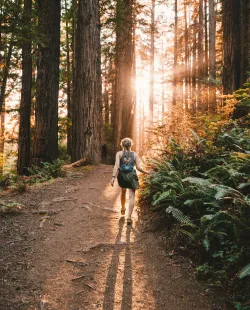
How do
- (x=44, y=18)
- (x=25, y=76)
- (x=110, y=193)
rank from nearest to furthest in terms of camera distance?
(x=110, y=193), (x=44, y=18), (x=25, y=76)

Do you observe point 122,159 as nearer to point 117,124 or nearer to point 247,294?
point 247,294

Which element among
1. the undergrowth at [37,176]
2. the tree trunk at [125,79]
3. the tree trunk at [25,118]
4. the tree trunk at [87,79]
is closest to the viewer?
the undergrowth at [37,176]

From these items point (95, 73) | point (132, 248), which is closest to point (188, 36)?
point (95, 73)

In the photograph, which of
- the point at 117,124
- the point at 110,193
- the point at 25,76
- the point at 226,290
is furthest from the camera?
the point at 117,124

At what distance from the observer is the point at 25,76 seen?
1339cm

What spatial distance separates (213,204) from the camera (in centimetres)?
444

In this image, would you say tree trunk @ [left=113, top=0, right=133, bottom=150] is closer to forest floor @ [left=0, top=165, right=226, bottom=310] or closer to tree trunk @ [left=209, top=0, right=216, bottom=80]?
tree trunk @ [left=209, top=0, right=216, bottom=80]

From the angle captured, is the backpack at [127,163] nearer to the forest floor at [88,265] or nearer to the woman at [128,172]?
the woman at [128,172]

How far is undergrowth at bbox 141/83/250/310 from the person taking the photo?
3.69 m

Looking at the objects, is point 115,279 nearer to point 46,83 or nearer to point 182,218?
point 182,218

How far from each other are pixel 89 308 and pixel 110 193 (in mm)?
4750

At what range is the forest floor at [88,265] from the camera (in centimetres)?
340

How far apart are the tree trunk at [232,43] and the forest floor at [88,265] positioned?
18.6 ft

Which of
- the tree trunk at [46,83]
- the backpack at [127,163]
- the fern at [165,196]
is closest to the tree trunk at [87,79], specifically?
the tree trunk at [46,83]
